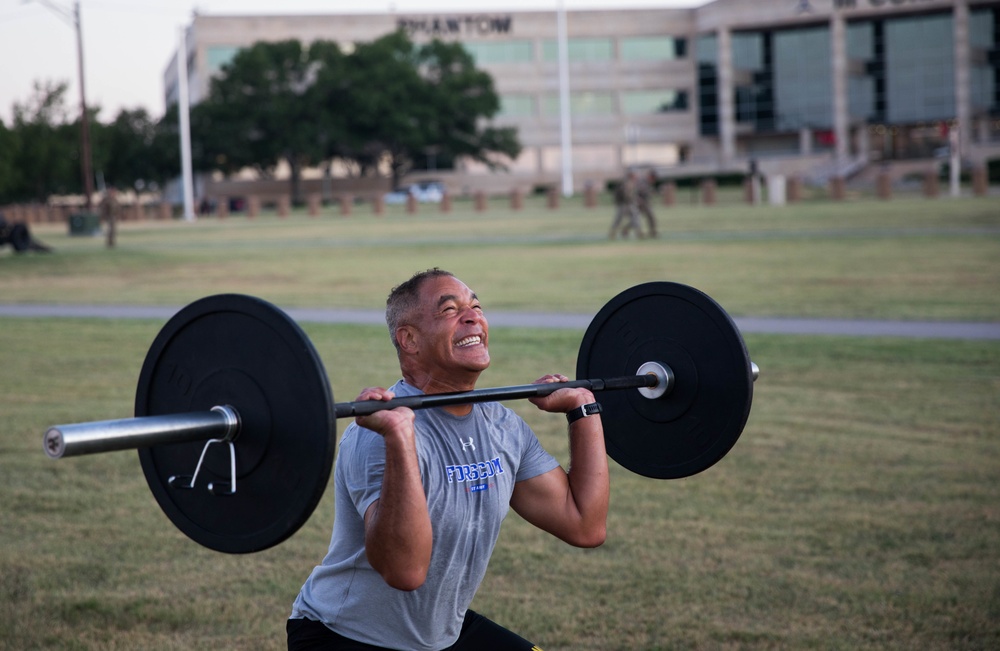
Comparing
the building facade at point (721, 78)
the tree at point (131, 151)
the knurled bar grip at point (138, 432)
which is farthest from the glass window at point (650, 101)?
the knurled bar grip at point (138, 432)

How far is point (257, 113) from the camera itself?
291 feet

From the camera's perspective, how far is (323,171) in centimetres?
9988

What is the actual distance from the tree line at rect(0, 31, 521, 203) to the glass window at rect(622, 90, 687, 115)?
1341 cm

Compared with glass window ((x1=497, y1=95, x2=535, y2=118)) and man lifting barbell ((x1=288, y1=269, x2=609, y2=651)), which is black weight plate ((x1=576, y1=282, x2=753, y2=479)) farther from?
glass window ((x1=497, y1=95, x2=535, y2=118))

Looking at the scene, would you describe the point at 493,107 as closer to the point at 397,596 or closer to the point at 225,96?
the point at 225,96

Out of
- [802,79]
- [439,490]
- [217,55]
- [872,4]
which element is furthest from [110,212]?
[802,79]

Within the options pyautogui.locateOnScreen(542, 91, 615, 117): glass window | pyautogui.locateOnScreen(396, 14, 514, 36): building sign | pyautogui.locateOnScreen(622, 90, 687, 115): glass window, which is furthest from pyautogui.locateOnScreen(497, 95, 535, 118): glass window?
pyautogui.locateOnScreen(622, 90, 687, 115): glass window

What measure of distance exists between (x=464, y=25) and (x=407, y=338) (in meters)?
104

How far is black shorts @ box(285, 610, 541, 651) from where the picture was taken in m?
3.17

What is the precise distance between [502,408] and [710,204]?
176 feet

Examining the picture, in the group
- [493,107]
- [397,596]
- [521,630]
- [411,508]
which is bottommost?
[521,630]

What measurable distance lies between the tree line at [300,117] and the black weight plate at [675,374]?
86658mm

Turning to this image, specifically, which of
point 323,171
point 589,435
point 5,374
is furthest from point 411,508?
point 323,171

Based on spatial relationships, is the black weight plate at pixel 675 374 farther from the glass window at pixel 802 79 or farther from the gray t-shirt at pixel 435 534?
the glass window at pixel 802 79
